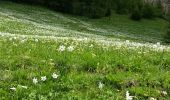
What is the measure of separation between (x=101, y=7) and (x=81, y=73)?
113 metres

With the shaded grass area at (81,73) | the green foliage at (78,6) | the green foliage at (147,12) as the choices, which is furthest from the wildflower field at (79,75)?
the green foliage at (147,12)

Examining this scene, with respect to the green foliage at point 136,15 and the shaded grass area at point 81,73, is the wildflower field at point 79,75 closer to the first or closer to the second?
the shaded grass area at point 81,73

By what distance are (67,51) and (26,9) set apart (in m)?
83.3

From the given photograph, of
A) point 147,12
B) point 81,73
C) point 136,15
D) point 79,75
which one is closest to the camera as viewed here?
point 79,75

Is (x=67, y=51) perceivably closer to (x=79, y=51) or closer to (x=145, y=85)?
(x=79, y=51)

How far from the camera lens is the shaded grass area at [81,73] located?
11797 millimetres

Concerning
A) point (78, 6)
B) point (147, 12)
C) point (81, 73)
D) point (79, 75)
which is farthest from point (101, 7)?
point (79, 75)

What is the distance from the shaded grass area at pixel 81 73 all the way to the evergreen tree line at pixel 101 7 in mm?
94388

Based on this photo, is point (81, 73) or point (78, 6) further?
point (78, 6)

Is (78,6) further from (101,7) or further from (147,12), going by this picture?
(147,12)

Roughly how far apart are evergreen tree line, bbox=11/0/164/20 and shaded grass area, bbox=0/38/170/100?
94388 mm

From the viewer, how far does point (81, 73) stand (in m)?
13.4

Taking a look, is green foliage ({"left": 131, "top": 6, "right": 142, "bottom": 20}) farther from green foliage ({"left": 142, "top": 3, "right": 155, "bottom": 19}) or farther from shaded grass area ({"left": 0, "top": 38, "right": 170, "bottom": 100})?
shaded grass area ({"left": 0, "top": 38, "right": 170, "bottom": 100})

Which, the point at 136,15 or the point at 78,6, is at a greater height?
the point at 78,6
